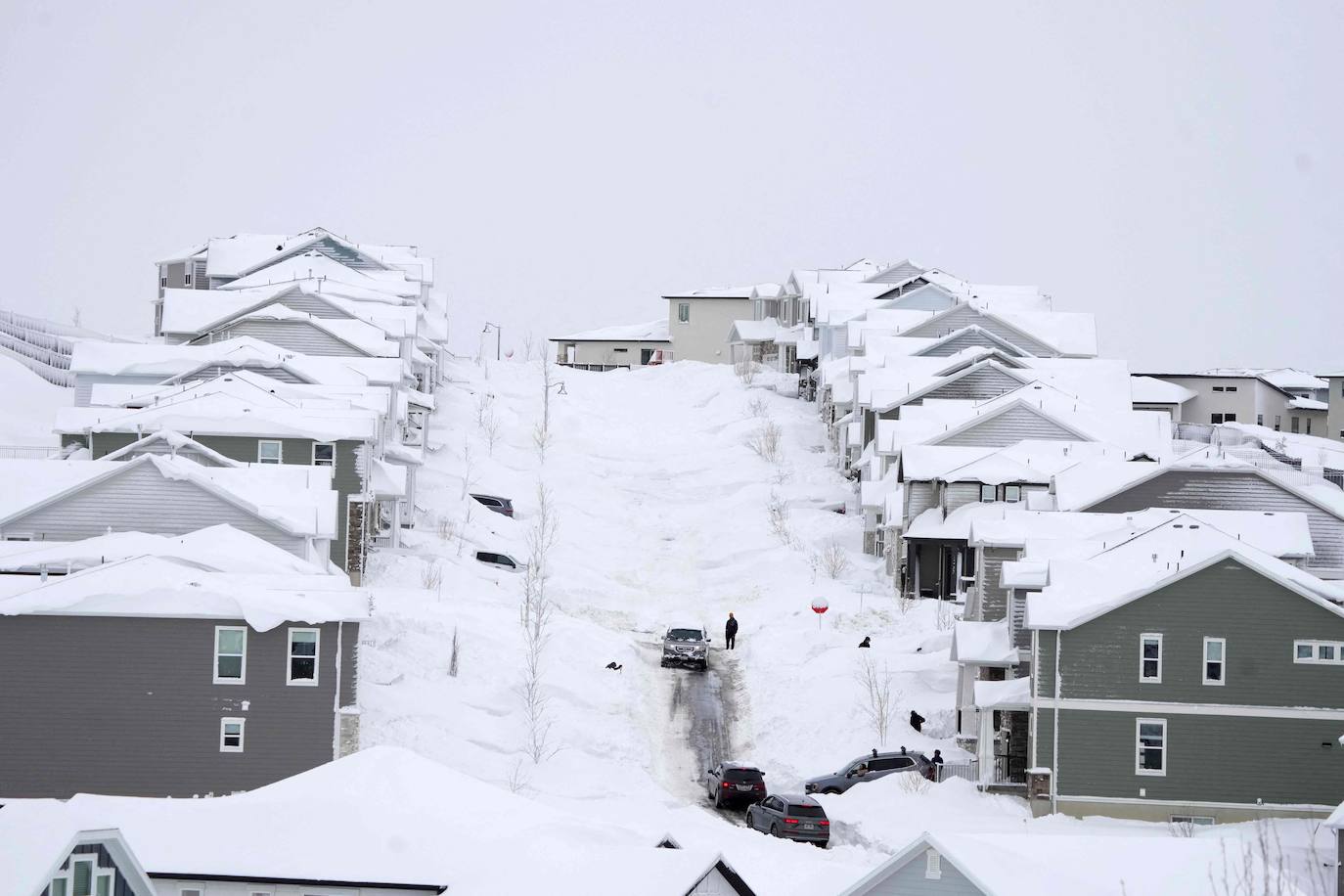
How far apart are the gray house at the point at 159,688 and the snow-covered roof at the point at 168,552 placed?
11.0 feet

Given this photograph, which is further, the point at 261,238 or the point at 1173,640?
the point at 261,238

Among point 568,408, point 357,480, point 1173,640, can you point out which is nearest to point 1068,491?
point 1173,640

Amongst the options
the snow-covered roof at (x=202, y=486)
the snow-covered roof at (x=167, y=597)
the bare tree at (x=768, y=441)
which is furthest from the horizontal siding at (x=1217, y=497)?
the bare tree at (x=768, y=441)

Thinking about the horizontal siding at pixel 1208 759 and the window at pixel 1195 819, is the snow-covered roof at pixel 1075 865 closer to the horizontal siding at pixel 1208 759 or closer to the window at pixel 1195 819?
the window at pixel 1195 819

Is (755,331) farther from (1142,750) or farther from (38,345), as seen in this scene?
(1142,750)

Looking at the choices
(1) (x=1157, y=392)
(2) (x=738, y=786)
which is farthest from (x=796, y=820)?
(1) (x=1157, y=392)

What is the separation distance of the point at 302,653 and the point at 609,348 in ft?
336

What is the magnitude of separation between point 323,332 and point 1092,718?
145 ft

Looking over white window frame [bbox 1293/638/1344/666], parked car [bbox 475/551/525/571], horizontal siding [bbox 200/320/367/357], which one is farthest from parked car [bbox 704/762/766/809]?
horizontal siding [bbox 200/320/367/357]

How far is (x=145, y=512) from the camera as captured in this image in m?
51.3

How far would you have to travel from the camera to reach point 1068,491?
6016 cm

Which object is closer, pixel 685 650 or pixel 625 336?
pixel 685 650

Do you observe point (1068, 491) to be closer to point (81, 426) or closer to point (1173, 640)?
point (1173, 640)

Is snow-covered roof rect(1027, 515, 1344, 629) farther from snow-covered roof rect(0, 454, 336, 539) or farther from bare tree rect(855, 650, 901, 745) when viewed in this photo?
snow-covered roof rect(0, 454, 336, 539)
